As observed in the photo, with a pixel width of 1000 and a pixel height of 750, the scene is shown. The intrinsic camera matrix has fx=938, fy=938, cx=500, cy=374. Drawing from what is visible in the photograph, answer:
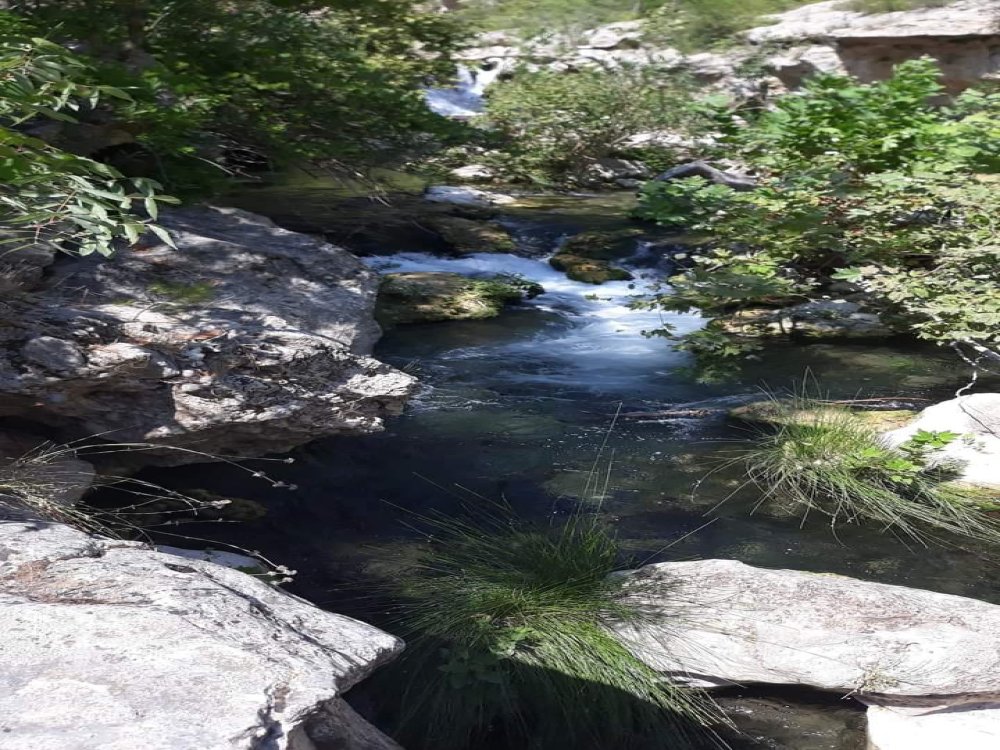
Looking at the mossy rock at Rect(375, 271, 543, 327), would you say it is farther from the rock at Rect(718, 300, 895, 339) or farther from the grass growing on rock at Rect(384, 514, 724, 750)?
the grass growing on rock at Rect(384, 514, 724, 750)

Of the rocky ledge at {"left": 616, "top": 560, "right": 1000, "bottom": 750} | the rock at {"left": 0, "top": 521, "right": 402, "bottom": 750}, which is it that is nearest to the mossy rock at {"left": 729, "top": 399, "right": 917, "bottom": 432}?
the rocky ledge at {"left": 616, "top": 560, "right": 1000, "bottom": 750}

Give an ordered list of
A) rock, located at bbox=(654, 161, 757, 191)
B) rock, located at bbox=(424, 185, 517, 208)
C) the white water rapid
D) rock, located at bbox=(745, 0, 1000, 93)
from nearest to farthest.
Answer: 1. the white water rapid
2. rock, located at bbox=(424, 185, 517, 208)
3. rock, located at bbox=(654, 161, 757, 191)
4. rock, located at bbox=(745, 0, 1000, 93)

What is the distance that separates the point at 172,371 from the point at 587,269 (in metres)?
6.06

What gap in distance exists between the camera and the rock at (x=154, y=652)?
166cm

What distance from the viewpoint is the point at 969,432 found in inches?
203

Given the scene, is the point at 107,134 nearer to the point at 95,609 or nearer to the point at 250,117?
the point at 250,117

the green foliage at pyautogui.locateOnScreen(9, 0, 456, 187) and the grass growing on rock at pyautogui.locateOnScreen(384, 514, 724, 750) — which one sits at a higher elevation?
the green foliage at pyautogui.locateOnScreen(9, 0, 456, 187)

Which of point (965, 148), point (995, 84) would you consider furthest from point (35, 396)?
point (995, 84)

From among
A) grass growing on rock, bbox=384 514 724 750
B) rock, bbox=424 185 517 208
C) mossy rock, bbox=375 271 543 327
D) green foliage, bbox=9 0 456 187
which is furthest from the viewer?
rock, bbox=424 185 517 208

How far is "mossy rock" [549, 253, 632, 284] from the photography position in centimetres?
931

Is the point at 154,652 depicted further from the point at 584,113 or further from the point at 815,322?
the point at 584,113

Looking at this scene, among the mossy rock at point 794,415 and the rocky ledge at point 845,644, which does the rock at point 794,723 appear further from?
the mossy rock at point 794,415

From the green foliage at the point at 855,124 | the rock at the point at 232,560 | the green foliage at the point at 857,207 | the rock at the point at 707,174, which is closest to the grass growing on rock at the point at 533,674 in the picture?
the rock at the point at 232,560

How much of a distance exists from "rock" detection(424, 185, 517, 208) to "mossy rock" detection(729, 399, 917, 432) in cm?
673
